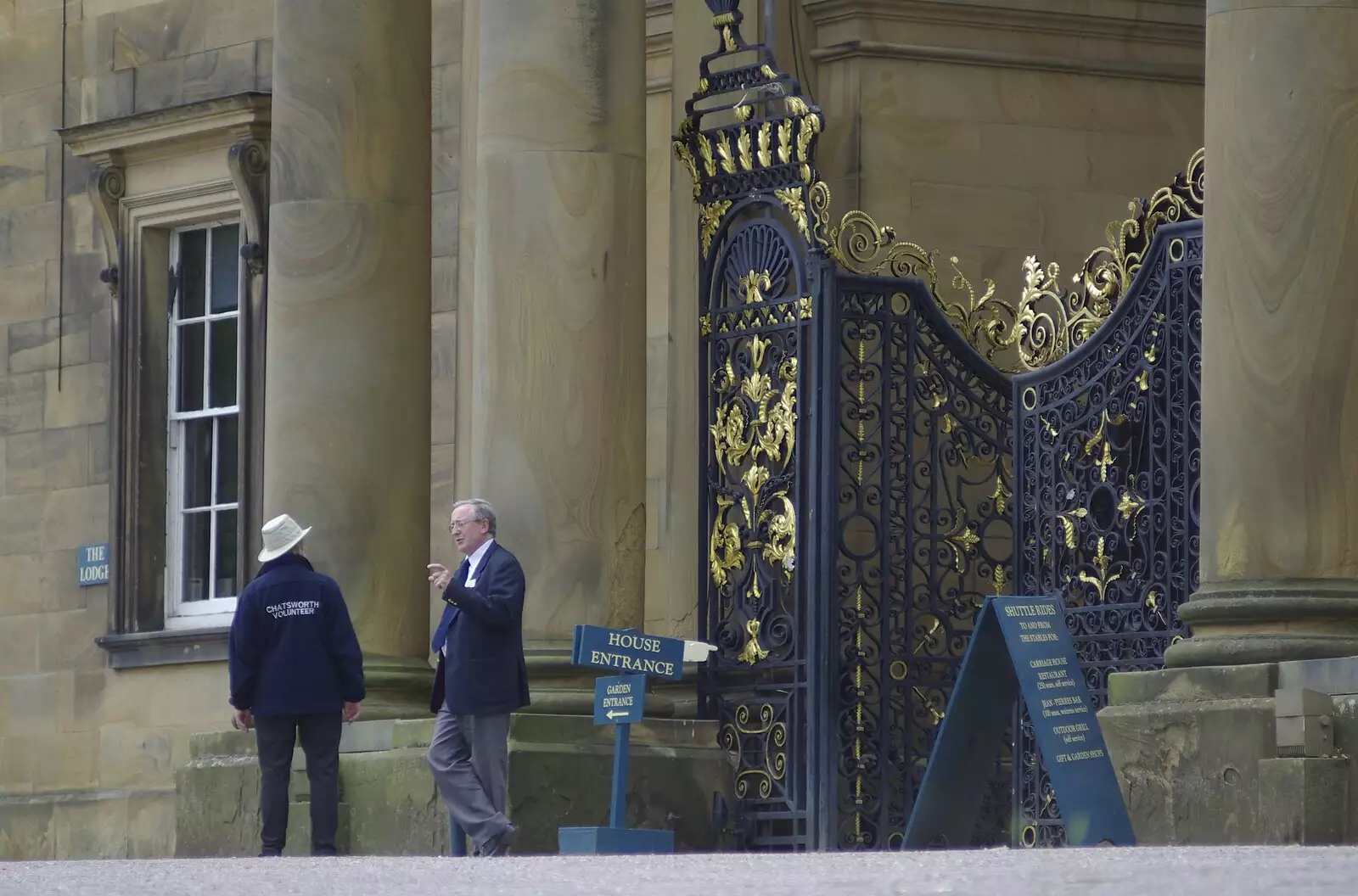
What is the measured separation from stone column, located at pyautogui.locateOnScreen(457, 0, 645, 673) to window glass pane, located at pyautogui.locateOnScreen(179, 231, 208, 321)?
5.26m

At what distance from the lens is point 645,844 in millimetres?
12703

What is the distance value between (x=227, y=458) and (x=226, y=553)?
0.56 metres

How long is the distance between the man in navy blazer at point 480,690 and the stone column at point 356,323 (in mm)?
2276

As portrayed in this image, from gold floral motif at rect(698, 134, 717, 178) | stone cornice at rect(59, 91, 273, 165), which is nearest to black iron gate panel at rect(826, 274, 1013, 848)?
gold floral motif at rect(698, 134, 717, 178)

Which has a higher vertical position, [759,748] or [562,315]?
[562,315]

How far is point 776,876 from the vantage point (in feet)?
29.3

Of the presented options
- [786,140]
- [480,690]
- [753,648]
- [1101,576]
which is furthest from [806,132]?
[480,690]

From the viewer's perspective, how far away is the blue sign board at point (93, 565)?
19656 millimetres

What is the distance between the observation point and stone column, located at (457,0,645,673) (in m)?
14.4

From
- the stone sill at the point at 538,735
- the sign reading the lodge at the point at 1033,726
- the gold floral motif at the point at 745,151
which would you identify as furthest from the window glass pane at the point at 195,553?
the sign reading the lodge at the point at 1033,726

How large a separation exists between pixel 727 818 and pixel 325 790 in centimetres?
214

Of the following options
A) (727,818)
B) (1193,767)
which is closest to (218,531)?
(727,818)

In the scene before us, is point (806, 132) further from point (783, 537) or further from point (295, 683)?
point (295, 683)

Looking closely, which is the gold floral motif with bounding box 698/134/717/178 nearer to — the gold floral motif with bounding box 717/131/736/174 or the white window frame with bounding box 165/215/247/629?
the gold floral motif with bounding box 717/131/736/174
